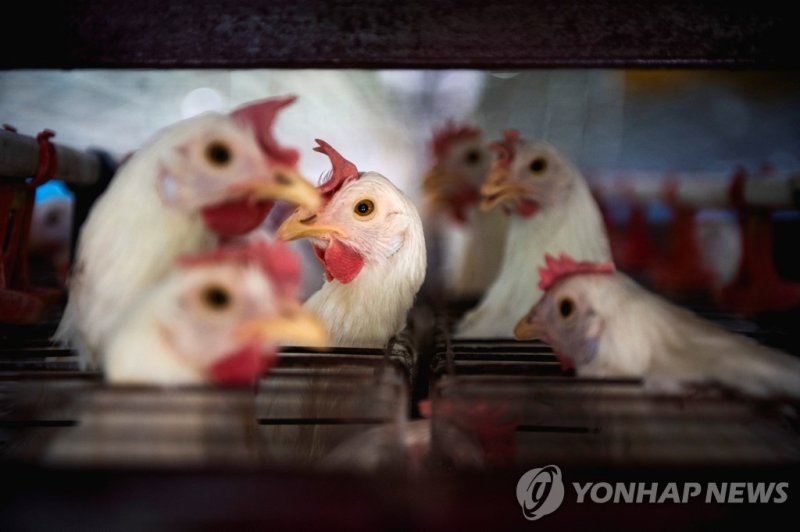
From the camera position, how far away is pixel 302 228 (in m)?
1.10

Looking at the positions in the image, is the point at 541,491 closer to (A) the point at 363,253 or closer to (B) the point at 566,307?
(B) the point at 566,307

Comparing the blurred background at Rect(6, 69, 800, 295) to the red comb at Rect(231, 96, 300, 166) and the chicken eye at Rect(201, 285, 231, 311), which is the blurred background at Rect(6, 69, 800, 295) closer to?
the red comb at Rect(231, 96, 300, 166)

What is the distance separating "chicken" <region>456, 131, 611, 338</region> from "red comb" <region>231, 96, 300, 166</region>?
0.72 m

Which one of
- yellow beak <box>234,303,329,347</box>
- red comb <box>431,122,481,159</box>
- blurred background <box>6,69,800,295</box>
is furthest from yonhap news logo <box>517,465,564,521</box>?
red comb <box>431,122,481,159</box>

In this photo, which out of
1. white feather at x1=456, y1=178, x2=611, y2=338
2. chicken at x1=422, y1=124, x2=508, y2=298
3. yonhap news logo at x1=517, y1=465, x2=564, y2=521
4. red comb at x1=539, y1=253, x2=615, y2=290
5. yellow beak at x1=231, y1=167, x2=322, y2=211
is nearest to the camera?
yonhap news logo at x1=517, y1=465, x2=564, y2=521

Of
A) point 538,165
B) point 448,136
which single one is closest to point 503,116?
point 448,136

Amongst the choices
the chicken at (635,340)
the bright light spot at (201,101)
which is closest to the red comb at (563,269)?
the chicken at (635,340)

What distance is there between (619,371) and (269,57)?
2.52ft

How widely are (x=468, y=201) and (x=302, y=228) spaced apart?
1195 mm

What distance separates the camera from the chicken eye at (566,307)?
1.01 meters

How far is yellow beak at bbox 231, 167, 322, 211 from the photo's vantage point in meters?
0.80

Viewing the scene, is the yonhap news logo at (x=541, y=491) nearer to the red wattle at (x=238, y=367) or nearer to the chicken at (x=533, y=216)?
the red wattle at (x=238, y=367)

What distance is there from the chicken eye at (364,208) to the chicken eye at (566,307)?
0.39m

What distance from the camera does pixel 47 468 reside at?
61 cm
